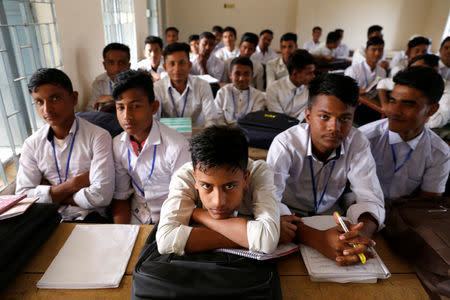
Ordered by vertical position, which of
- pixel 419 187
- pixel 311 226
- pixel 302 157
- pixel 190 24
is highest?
pixel 190 24

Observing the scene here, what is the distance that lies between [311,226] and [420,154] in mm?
995

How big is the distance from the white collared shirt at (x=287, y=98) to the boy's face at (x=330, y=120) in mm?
1718

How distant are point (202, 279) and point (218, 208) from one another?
10.4 inches

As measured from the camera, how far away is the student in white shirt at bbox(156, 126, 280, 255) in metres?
0.92

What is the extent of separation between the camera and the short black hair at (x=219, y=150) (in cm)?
97

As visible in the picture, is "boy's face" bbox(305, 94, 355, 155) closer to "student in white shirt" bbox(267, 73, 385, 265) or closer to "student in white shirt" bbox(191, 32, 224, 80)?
"student in white shirt" bbox(267, 73, 385, 265)

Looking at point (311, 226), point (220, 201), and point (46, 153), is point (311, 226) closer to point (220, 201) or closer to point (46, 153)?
point (220, 201)

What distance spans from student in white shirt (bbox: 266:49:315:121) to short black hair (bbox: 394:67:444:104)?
1401 mm

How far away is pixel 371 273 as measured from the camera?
911mm

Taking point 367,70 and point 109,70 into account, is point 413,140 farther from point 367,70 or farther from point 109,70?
point 367,70

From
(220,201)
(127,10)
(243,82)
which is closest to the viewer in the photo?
(220,201)

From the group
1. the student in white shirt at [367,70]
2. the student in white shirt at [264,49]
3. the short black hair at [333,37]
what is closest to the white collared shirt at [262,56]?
the student in white shirt at [264,49]

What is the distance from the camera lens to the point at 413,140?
1.65 metres

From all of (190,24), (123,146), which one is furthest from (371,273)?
(190,24)
